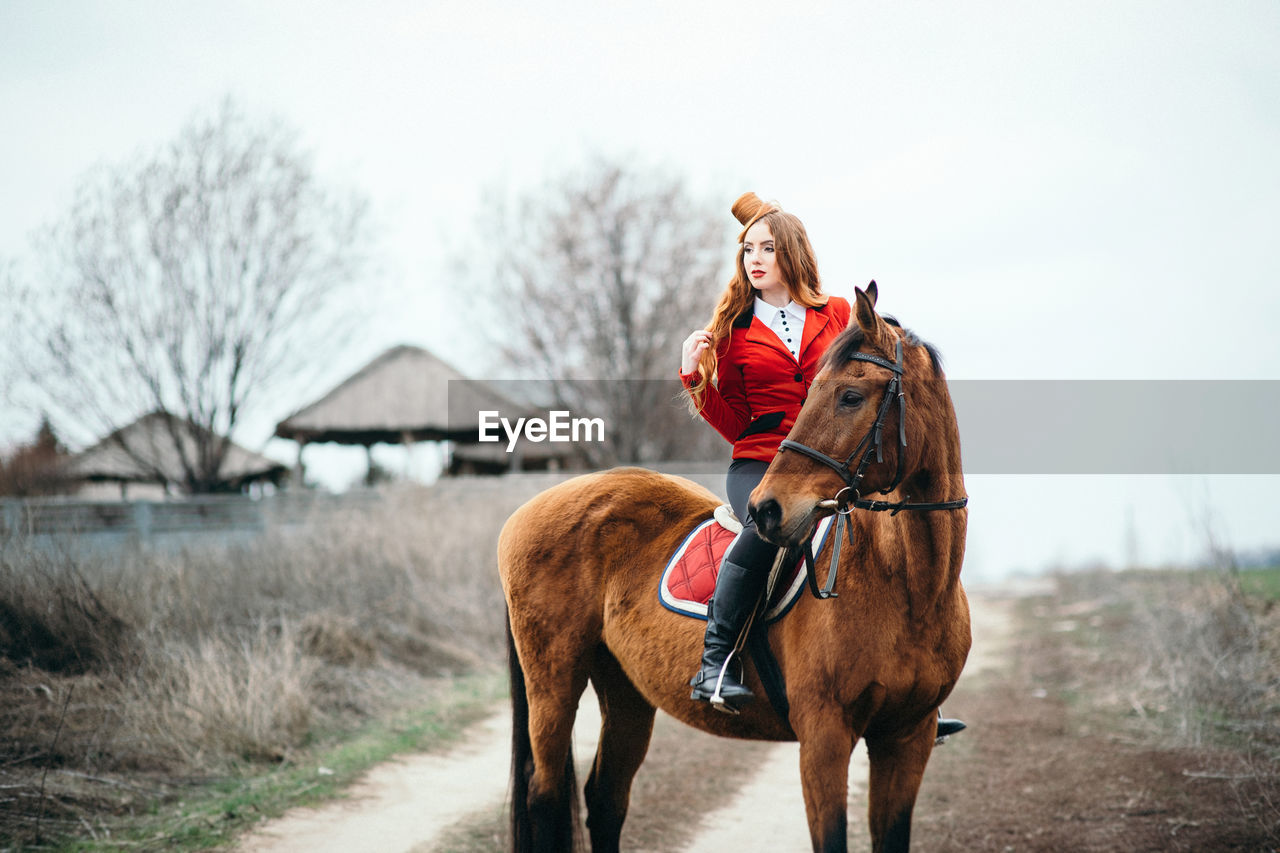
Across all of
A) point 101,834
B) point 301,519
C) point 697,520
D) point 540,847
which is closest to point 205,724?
point 101,834

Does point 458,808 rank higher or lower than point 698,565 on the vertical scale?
lower

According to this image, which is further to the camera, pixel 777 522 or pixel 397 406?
pixel 397 406

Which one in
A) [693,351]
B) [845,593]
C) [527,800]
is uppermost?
[693,351]

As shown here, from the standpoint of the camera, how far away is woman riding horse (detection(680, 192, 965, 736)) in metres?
3.13

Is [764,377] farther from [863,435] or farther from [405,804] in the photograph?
[405,804]

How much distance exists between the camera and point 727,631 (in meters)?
3.13

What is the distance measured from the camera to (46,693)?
6699 millimetres

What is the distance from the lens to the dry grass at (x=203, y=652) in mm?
6250

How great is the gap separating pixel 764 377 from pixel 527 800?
2.30m

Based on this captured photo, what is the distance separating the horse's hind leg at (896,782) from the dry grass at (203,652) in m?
4.72

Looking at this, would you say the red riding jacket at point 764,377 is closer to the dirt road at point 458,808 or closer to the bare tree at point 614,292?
the dirt road at point 458,808

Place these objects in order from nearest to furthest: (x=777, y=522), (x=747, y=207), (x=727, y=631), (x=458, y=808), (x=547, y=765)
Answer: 1. (x=777, y=522)
2. (x=727, y=631)
3. (x=747, y=207)
4. (x=547, y=765)
5. (x=458, y=808)

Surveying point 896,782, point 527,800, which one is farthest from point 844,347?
point 527,800

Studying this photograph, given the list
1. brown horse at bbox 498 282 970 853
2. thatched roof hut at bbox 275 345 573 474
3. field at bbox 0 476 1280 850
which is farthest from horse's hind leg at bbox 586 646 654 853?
thatched roof hut at bbox 275 345 573 474
